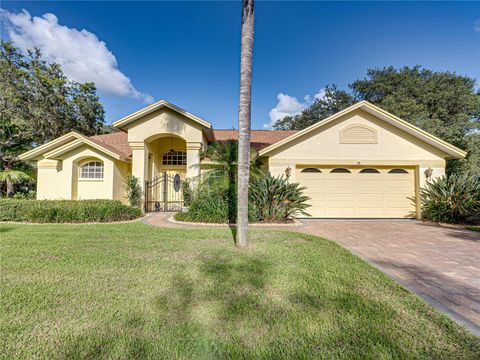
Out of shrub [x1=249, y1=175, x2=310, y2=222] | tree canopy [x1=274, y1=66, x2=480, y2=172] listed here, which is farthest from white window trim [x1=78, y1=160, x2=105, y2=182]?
tree canopy [x1=274, y1=66, x2=480, y2=172]

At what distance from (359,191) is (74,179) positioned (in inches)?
632

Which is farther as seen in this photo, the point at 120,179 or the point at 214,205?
the point at 120,179

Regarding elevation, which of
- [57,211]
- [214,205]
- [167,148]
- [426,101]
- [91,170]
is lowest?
[57,211]

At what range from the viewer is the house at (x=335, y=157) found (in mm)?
11219

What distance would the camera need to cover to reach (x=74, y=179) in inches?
478

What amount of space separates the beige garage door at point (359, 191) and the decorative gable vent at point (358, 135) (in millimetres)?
1459

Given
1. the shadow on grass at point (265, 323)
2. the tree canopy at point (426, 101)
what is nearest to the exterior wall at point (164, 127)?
the shadow on grass at point (265, 323)

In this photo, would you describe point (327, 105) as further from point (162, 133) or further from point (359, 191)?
point (162, 133)

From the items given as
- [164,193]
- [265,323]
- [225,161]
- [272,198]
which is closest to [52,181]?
[164,193]

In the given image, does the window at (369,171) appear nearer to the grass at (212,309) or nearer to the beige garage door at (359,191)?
the beige garage door at (359,191)

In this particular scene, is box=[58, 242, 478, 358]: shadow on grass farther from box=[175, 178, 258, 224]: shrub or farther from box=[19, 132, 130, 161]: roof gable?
box=[19, 132, 130, 161]: roof gable

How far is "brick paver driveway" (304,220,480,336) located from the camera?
3281 mm

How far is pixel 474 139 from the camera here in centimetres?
1650

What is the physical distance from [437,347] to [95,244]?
7.27 meters
